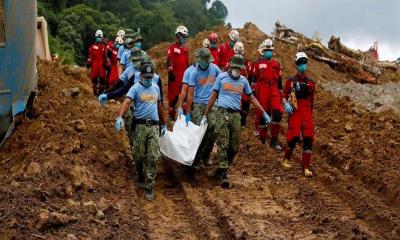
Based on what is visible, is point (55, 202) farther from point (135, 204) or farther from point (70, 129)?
point (70, 129)

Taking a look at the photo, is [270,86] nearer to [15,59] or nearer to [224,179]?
[224,179]

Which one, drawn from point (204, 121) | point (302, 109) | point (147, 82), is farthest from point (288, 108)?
point (147, 82)

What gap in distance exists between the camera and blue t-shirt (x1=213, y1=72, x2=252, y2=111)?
30.9 ft

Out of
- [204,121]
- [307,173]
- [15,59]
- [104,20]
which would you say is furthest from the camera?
[104,20]

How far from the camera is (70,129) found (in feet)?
34.7

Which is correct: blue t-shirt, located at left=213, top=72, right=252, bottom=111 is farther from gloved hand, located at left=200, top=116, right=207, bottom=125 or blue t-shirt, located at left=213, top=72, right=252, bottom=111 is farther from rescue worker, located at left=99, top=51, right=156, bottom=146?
rescue worker, located at left=99, top=51, right=156, bottom=146

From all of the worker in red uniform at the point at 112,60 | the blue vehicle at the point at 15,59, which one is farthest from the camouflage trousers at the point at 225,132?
the worker in red uniform at the point at 112,60

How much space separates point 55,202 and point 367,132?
21.9 feet

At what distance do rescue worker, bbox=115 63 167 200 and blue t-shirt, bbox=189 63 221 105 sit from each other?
4.06 ft

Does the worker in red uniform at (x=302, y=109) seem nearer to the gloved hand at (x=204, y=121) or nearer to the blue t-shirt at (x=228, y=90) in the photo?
the blue t-shirt at (x=228, y=90)

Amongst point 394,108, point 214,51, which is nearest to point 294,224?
point 214,51

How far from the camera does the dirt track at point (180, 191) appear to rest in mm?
7340

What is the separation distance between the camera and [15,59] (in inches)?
392

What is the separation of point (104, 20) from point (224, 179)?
108ft
